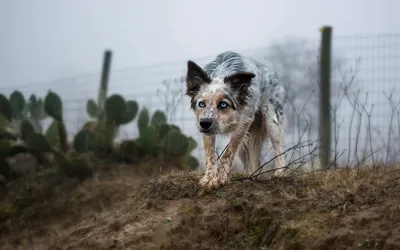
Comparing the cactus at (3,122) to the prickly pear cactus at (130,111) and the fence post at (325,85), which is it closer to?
the prickly pear cactus at (130,111)

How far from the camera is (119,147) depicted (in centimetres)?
1166

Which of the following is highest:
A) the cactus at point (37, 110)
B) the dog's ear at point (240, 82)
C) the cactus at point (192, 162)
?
the dog's ear at point (240, 82)

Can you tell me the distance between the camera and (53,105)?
12.2 meters

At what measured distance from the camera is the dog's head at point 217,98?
7.08 m

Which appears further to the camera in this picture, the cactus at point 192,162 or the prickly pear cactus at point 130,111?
the prickly pear cactus at point 130,111

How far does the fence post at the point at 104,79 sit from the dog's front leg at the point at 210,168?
517 centimetres

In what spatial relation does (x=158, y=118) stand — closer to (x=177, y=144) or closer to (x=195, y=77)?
(x=177, y=144)

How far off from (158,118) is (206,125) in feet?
15.4

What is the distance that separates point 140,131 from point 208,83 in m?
4.28

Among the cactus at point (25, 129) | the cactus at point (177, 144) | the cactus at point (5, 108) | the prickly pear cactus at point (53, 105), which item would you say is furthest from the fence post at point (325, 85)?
the cactus at point (5, 108)

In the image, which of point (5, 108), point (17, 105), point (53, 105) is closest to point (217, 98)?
point (53, 105)

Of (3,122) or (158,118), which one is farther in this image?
(3,122)

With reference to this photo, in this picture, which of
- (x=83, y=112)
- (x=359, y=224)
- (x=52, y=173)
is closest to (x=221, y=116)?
(x=359, y=224)

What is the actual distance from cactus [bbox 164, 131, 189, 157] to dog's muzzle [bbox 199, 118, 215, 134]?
12.6 ft
